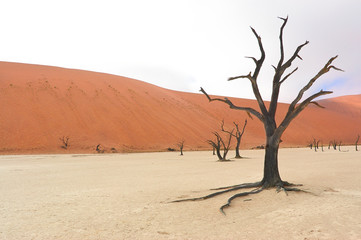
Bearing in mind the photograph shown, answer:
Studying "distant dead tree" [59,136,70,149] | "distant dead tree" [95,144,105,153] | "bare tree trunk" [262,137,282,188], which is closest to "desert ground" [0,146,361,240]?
"bare tree trunk" [262,137,282,188]

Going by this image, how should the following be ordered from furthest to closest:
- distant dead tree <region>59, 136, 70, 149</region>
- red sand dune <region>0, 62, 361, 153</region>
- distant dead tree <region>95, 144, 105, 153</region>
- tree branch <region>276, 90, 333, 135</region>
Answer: red sand dune <region>0, 62, 361, 153</region>
distant dead tree <region>59, 136, 70, 149</region>
distant dead tree <region>95, 144, 105, 153</region>
tree branch <region>276, 90, 333, 135</region>

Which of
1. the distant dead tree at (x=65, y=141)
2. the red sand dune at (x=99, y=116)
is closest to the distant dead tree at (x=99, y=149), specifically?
the red sand dune at (x=99, y=116)

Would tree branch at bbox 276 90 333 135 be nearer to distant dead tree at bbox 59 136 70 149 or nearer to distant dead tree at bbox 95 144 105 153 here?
distant dead tree at bbox 95 144 105 153

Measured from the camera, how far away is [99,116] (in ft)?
112

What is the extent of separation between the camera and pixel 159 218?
4270mm

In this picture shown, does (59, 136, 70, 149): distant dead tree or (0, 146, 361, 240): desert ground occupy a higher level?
(59, 136, 70, 149): distant dead tree

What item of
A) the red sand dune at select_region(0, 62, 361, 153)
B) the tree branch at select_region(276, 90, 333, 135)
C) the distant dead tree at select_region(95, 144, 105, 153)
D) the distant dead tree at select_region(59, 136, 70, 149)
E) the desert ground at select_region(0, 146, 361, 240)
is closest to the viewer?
the desert ground at select_region(0, 146, 361, 240)

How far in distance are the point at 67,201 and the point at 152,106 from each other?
121 ft

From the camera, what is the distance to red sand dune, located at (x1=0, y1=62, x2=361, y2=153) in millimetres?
28516

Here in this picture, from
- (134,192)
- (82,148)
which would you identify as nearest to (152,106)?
(82,148)

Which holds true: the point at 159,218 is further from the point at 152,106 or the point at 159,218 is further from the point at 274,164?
the point at 152,106

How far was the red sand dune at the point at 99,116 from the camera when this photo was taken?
2852 cm

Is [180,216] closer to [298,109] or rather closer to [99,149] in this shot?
[298,109]

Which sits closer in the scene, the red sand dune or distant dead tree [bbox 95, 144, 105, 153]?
distant dead tree [bbox 95, 144, 105, 153]
